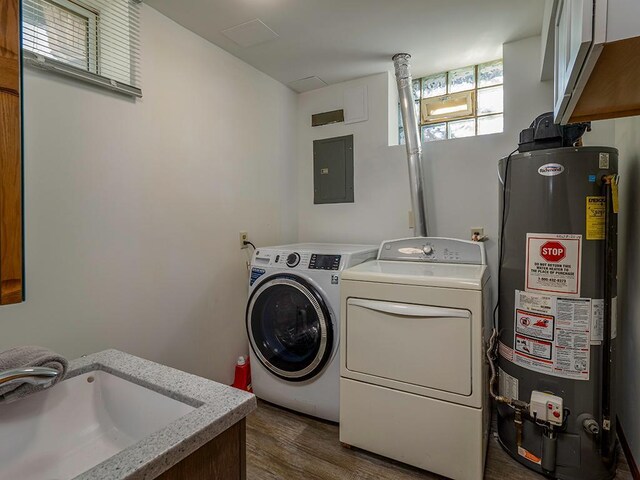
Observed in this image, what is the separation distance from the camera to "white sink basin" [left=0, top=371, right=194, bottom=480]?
2.58 feet

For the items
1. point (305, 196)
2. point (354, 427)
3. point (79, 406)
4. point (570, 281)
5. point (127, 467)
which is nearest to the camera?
point (127, 467)

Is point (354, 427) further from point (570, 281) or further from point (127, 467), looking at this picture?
point (127, 467)

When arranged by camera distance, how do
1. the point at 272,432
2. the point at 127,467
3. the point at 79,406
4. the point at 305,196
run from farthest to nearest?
the point at 305,196 → the point at 272,432 → the point at 79,406 → the point at 127,467

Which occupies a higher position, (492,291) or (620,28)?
(620,28)

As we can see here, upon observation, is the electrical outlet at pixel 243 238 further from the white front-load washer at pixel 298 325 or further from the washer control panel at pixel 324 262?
the washer control panel at pixel 324 262

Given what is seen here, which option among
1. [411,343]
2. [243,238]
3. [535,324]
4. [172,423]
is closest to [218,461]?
[172,423]

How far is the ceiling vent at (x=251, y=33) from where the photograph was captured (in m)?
1.91

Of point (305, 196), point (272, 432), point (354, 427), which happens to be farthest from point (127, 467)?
point (305, 196)

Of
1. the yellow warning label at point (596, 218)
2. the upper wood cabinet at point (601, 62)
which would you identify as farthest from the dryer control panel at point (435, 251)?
the upper wood cabinet at point (601, 62)

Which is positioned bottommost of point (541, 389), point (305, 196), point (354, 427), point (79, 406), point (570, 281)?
point (354, 427)

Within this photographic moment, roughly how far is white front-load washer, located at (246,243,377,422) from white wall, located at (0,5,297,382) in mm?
282

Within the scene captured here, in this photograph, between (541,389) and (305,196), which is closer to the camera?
(541,389)

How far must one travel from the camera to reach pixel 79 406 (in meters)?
0.92

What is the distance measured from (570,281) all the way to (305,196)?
78.5 inches
